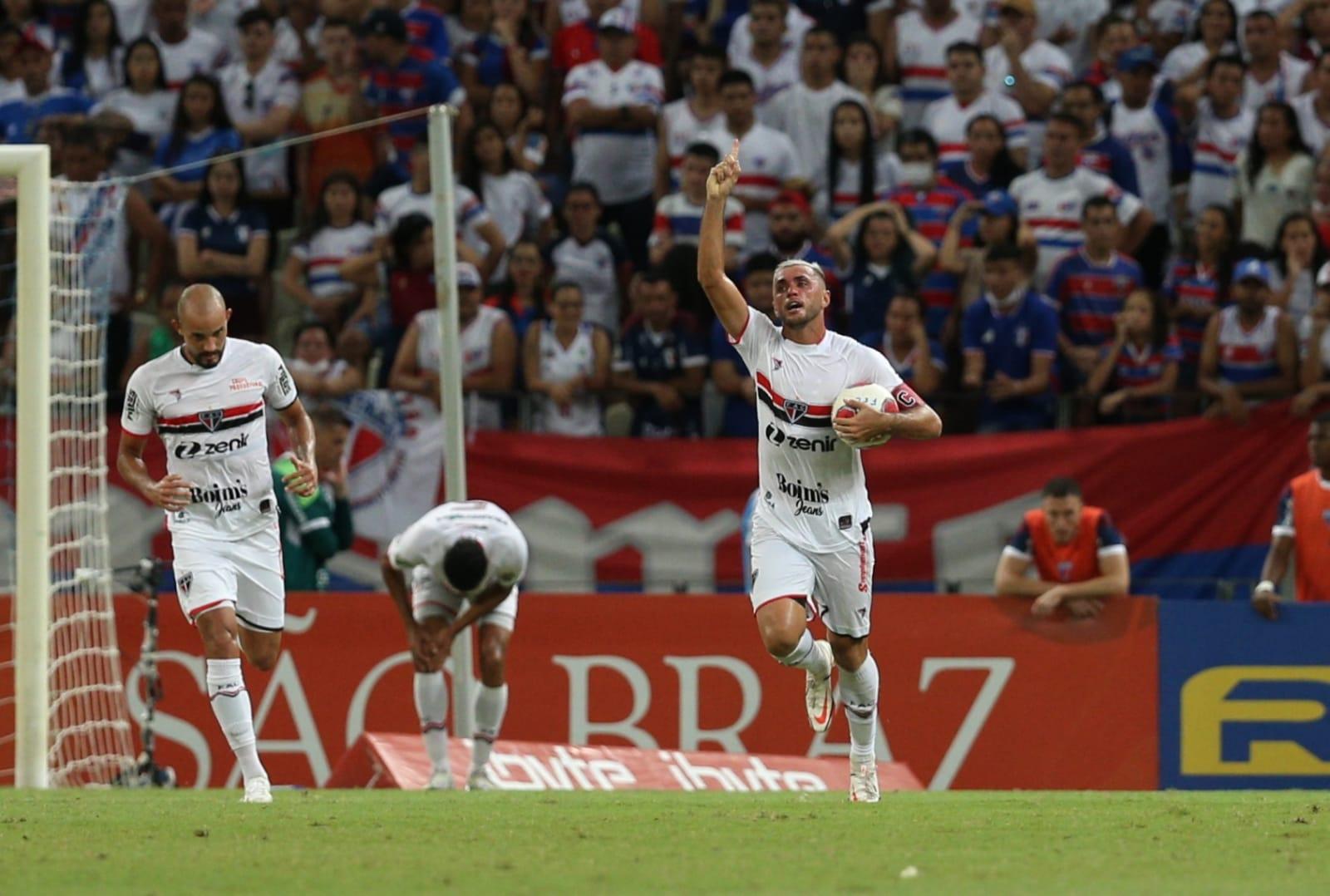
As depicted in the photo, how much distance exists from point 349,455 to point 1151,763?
6456 millimetres

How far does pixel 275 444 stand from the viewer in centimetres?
1712

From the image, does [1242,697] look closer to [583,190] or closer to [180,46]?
[583,190]

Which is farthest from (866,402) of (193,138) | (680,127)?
(193,138)

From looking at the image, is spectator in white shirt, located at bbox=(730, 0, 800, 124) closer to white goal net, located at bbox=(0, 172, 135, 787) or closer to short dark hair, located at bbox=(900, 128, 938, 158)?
short dark hair, located at bbox=(900, 128, 938, 158)

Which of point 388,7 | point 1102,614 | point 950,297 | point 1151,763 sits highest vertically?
point 388,7

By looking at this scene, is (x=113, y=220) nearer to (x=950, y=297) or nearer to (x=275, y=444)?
(x=275, y=444)

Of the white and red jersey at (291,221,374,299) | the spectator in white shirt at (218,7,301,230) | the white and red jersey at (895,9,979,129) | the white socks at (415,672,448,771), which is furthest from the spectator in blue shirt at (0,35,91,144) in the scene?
the white socks at (415,672,448,771)

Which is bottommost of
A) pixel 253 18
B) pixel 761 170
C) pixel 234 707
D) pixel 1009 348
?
pixel 234 707

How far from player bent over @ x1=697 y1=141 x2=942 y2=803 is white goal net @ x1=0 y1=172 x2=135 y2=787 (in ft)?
19.8

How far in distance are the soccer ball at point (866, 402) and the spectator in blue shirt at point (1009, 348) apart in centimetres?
669

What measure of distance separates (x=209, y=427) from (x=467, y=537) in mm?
2014

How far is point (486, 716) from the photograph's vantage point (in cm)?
1346

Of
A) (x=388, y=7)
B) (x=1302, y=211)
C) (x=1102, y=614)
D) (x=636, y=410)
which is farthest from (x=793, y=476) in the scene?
(x=388, y=7)

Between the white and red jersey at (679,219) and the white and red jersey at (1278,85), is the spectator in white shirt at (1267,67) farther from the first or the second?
the white and red jersey at (679,219)
